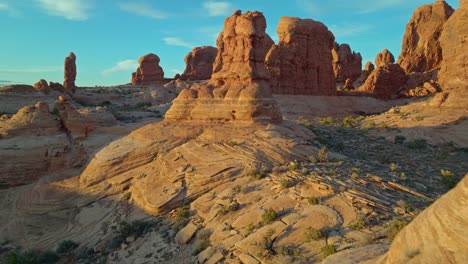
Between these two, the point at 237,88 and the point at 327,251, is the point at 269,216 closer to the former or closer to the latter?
the point at 327,251

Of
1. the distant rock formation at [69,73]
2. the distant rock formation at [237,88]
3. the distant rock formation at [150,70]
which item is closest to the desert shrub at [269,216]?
the distant rock formation at [237,88]

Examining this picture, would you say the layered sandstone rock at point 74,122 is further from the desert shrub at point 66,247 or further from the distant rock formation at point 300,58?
the distant rock formation at point 300,58

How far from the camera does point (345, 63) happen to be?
201ft

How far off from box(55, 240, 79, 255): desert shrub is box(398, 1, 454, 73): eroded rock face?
52674 millimetres

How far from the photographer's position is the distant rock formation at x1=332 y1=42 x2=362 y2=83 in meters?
60.6

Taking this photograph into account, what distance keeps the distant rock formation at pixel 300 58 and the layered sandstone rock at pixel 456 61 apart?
1506cm

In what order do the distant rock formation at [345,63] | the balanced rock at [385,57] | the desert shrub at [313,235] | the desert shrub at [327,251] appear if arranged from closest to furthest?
the desert shrub at [327,251]
the desert shrub at [313,235]
the distant rock formation at [345,63]
the balanced rock at [385,57]

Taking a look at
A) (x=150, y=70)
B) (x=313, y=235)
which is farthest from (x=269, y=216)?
(x=150, y=70)

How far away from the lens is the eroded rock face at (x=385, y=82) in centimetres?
4462

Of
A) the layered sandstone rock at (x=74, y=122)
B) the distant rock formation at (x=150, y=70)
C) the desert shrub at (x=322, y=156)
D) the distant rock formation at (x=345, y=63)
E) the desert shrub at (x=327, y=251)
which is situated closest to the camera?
the desert shrub at (x=327, y=251)

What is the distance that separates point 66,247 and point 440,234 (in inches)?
486

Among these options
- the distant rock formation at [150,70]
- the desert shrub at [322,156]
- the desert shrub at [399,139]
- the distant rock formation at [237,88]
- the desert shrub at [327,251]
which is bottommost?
the desert shrub at [327,251]

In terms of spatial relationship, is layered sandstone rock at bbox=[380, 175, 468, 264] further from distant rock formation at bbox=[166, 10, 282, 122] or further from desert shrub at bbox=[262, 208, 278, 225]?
distant rock formation at bbox=[166, 10, 282, 122]

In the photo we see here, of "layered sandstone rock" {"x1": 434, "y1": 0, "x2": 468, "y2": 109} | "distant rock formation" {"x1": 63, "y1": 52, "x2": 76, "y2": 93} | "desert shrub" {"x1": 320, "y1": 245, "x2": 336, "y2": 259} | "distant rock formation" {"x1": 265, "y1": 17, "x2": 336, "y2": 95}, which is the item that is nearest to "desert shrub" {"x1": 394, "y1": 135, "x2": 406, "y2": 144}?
"layered sandstone rock" {"x1": 434, "y1": 0, "x2": 468, "y2": 109}
